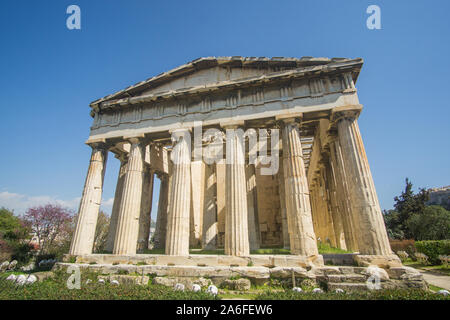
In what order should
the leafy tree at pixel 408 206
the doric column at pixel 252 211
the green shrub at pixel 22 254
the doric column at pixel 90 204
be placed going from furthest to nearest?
the leafy tree at pixel 408 206 → the green shrub at pixel 22 254 → the doric column at pixel 252 211 → the doric column at pixel 90 204

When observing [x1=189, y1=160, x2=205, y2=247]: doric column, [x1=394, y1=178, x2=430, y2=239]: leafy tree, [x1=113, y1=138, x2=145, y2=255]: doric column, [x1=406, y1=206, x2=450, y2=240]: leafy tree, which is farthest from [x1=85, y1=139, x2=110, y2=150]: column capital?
[x1=394, y1=178, x2=430, y2=239]: leafy tree

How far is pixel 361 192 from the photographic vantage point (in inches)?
368

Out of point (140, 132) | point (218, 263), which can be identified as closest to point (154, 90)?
point (140, 132)

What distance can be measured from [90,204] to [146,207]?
4.65 m

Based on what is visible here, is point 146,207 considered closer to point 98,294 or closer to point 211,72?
point 211,72

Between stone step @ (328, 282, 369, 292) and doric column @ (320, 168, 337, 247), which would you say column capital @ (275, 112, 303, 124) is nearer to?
doric column @ (320, 168, 337, 247)

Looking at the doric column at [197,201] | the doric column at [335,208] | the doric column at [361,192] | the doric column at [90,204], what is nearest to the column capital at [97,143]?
the doric column at [90,204]

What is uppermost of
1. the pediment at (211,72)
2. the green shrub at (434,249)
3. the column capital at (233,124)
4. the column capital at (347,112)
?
the pediment at (211,72)

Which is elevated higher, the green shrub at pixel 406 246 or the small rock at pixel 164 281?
the green shrub at pixel 406 246

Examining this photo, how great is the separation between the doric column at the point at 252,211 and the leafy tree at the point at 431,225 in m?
21.8

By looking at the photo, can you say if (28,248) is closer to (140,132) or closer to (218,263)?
(140,132)

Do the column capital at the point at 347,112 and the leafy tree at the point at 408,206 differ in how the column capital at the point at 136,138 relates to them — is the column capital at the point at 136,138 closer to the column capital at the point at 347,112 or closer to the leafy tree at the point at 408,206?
the column capital at the point at 347,112

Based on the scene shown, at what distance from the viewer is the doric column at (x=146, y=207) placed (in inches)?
623
